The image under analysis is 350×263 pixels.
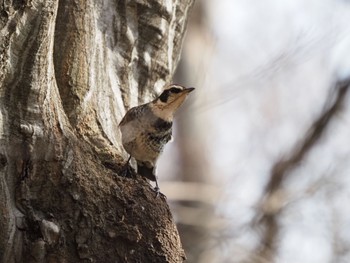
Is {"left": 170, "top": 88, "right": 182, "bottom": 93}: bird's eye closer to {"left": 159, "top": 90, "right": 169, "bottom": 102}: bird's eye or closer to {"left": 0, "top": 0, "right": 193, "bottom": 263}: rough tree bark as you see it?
{"left": 159, "top": 90, "right": 169, "bottom": 102}: bird's eye

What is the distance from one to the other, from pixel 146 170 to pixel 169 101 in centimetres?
32

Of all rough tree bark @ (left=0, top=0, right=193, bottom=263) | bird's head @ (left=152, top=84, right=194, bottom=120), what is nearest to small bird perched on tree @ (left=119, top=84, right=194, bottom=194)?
bird's head @ (left=152, top=84, right=194, bottom=120)

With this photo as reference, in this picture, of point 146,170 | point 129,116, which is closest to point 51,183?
point 129,116

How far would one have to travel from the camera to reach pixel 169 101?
3803mm

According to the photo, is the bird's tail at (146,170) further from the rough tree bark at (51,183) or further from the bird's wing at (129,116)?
the rough tree bark at (51,183)

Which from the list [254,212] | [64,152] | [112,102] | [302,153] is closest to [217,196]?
[254,212]

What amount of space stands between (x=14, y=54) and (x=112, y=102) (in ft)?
2.98

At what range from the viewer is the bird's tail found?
3789 mm

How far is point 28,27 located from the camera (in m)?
2.88

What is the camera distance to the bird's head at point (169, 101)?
3.77m

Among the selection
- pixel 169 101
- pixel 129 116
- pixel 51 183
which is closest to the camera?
pixel 51 183

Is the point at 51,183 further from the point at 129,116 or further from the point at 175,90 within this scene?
the point at 175,90

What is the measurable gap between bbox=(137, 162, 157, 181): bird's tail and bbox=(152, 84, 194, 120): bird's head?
228 mm

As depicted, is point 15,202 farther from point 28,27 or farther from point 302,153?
point 302,153
